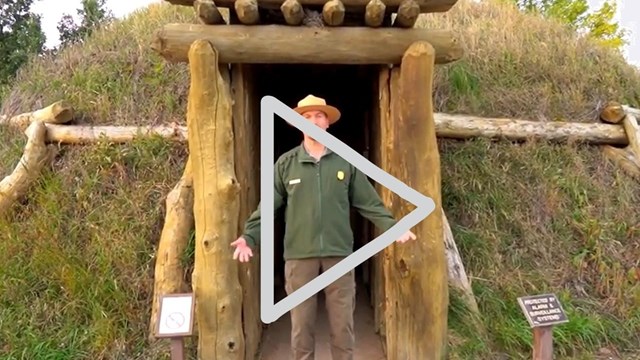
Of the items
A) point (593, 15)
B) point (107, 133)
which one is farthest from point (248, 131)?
point (593, 15)

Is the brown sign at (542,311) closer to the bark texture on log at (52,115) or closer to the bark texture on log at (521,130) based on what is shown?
the bark texture on log at (521,130)

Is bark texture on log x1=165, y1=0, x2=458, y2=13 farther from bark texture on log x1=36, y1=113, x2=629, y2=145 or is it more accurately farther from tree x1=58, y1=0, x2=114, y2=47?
tree x1=58, y1=0, x2=114, y2=47

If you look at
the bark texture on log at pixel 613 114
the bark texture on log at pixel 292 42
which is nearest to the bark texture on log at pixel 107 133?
the bark texture on log at pixel 292 42

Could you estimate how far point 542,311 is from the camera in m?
3.43

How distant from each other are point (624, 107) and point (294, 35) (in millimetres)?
4907

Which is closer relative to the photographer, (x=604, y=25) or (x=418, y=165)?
(x=418, y=165)

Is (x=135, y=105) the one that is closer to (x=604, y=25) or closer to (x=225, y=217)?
(x=225, y=217)

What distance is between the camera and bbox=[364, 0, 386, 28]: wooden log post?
12.0ft

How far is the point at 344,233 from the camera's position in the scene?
10.6ft

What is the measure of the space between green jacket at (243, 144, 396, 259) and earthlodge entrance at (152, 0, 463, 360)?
0.50 m

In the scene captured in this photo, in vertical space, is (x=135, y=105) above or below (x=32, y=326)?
above

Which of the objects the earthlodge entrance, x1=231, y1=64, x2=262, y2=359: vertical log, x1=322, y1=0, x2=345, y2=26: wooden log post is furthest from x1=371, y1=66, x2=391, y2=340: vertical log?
x1=231, y1=64, x2=262, y2=359: vertical log

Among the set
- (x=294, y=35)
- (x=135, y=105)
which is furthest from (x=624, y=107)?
(x=135, y=105)

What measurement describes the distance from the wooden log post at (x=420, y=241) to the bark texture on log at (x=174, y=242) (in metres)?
1.91
